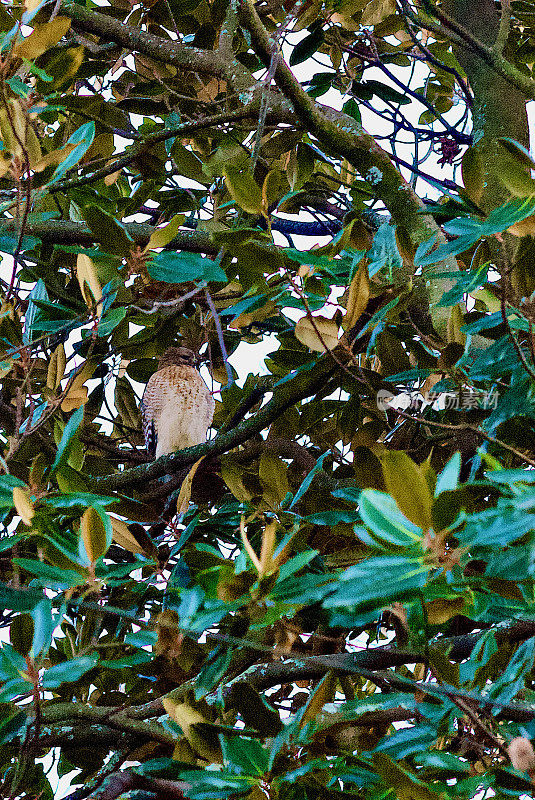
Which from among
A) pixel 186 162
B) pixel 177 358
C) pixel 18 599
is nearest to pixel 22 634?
pixel 18 599

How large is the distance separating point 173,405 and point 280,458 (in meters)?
1.69

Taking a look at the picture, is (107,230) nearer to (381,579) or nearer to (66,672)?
(66,672)

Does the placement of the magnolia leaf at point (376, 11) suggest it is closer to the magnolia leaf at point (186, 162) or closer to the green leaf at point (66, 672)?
the magnolia leaf at point (186, 162)

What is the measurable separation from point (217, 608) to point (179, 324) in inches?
62.7

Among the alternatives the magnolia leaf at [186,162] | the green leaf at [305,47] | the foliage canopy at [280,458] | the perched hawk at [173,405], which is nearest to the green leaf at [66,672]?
the foliage canopy at [280,458]

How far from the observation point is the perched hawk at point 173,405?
3.17 meters

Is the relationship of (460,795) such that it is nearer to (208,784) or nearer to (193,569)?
(208,784)

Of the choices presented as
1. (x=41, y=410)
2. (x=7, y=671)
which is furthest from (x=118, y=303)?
(x=7, y=671)

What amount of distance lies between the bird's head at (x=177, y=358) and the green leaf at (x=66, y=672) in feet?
6.45

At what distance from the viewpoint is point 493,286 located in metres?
1.02

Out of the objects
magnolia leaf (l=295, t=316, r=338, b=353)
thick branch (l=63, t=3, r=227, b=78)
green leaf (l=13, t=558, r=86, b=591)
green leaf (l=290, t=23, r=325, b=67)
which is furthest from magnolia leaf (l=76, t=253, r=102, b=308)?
green leaf (l=290, t=23, r=325, b=67)

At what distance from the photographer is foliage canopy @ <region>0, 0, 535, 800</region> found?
896 millimetres

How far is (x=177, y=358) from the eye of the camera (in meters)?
3.11

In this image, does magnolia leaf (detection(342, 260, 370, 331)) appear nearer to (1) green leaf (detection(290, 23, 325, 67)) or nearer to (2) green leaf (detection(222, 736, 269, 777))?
(2) green leaf (detection(222, 736, 269, 777))
